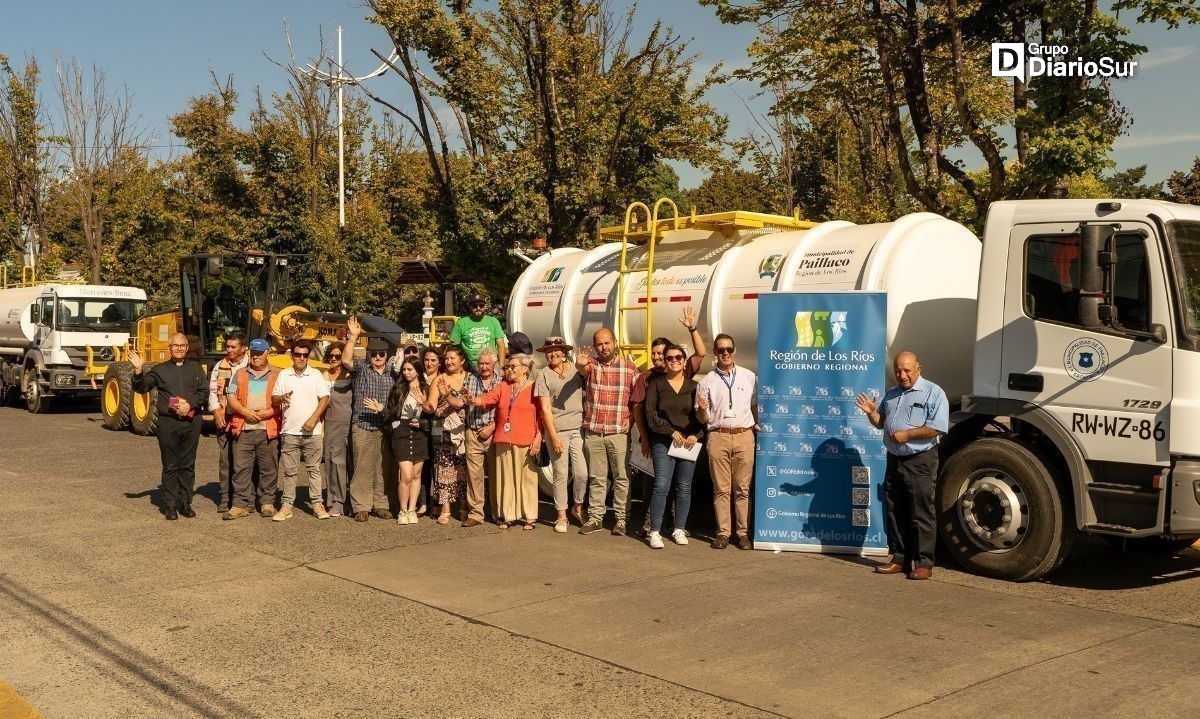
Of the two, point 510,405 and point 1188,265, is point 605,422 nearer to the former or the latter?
point 510,405

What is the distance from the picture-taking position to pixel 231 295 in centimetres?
1969

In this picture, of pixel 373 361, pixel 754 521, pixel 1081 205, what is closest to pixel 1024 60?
pixel 1081 205

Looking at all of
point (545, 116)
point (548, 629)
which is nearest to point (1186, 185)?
point (545, 116)

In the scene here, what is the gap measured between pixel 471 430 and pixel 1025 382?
5.20 meters

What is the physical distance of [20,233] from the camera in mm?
40438

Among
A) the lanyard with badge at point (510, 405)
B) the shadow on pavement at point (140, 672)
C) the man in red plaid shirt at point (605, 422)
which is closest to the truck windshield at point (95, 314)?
the lanyard with badge at point (510, 405)

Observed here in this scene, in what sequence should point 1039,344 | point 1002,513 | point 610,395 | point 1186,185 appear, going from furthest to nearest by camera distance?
point 1186,185 < point 610,395 < point 1002,513 < point 1039,344

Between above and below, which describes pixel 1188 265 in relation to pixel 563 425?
above

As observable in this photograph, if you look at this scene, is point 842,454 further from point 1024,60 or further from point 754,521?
point 1024,60

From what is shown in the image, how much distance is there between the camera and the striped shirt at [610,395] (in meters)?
10.4

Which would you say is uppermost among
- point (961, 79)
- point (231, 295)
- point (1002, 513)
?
point (961, 79)

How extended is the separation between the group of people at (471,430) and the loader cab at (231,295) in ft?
27.4

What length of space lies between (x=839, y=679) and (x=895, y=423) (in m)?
3.19

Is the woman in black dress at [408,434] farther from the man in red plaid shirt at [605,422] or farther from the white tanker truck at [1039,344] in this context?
the white tanker truck at [1039,344]
